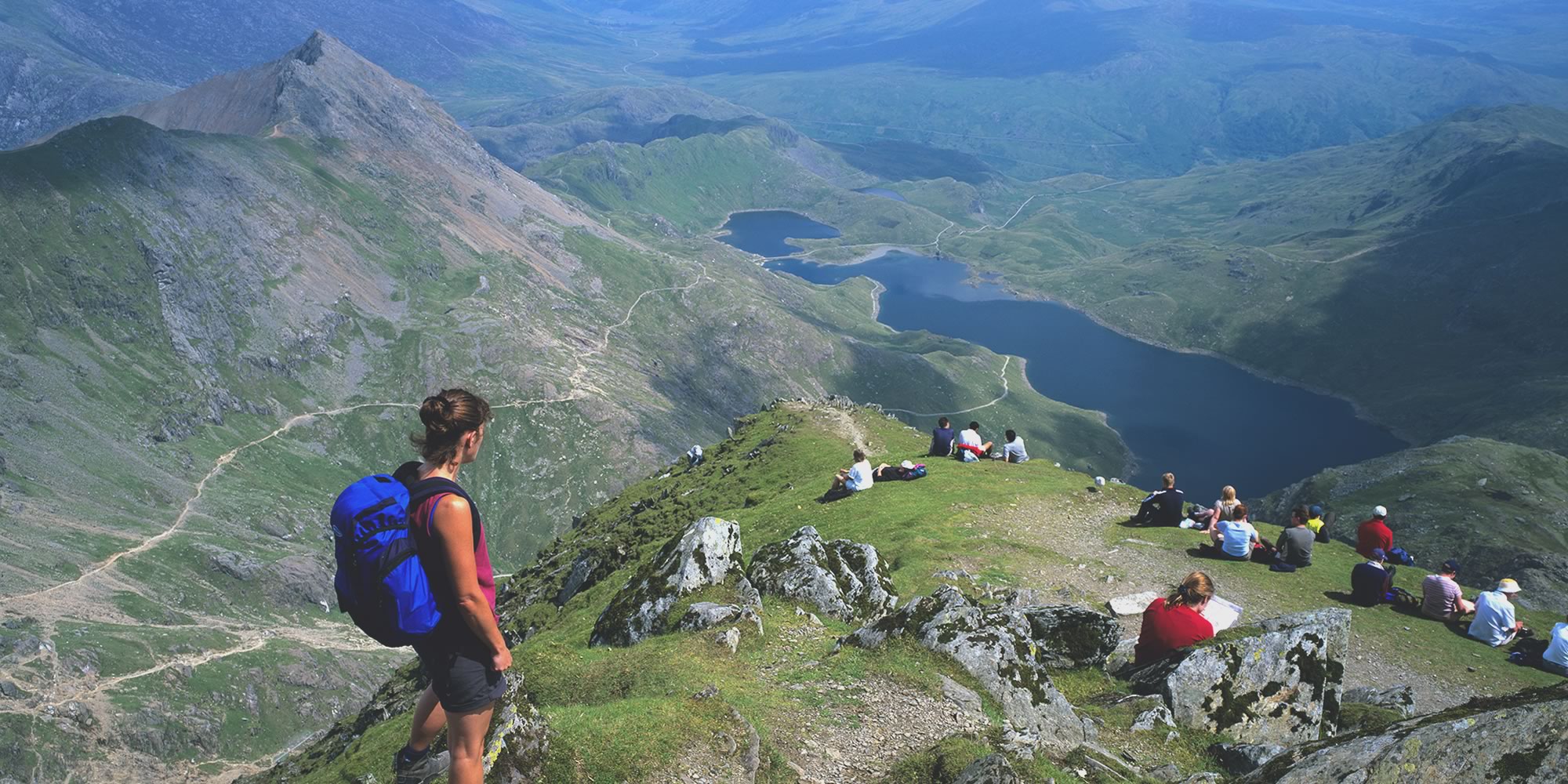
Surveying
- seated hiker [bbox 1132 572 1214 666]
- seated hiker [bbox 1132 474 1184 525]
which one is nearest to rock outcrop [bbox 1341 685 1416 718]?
seated hiker [bbox 1132 572 1214 666]

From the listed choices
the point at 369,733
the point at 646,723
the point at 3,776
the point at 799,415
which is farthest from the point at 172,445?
the point at 646,723

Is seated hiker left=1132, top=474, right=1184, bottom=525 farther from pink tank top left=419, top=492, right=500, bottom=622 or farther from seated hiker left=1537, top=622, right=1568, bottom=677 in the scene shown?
pink tank top left=419, top=492, right=500, bottom=622

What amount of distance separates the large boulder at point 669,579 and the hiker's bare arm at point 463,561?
1612 centimetres

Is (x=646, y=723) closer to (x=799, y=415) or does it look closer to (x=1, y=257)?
(x=799, y=415)

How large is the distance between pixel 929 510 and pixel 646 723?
92.1ft

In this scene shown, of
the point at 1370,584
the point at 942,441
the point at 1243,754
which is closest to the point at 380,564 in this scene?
the point at 1243,754

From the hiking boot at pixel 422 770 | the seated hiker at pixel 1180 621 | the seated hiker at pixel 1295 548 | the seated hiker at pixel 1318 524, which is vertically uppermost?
the hiking boot at pixel 422 770

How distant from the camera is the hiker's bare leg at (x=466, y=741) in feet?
37.2

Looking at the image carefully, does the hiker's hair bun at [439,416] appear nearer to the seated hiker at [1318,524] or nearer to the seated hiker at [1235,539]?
the seated hiker at [1235,539]

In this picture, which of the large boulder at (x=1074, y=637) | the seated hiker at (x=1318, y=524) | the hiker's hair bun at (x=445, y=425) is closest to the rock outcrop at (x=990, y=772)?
the large boulder at (x=1074, y=637)

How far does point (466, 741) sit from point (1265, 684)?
17672 millimetres

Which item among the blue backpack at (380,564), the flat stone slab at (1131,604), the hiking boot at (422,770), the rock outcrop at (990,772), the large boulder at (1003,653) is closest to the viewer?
the blue backpack at (380,564)

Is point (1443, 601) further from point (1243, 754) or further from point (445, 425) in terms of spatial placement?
point (445, 425)

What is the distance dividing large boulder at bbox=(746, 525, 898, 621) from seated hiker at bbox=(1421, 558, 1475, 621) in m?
19.0
